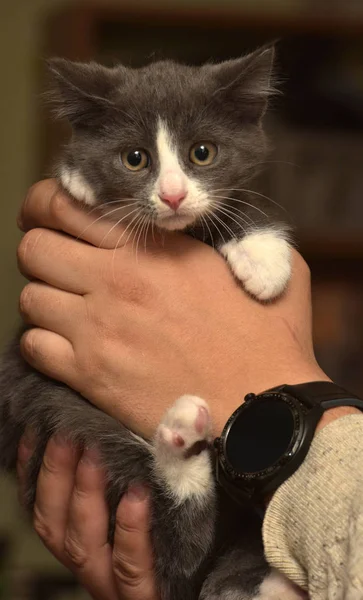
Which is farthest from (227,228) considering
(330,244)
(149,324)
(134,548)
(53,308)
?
(330,244)

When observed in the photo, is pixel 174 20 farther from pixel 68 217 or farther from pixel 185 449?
pixel 185 449

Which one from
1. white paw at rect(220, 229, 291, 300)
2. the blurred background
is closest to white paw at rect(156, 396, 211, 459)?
white paw at rect(220, 229, 291, 300)

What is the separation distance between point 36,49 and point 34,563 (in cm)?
201

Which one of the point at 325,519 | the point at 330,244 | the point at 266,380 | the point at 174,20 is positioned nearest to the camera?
the point at 325,519

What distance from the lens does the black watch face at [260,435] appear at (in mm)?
1030

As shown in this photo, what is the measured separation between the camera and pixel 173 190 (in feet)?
4.02

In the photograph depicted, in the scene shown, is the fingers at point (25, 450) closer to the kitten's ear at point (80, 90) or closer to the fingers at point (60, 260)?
the fingers at point (60, 260)

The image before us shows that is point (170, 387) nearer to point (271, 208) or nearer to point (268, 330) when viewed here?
point (268, 330)

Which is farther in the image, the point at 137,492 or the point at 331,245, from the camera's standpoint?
the point at 331,245

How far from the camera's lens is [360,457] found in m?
0.94

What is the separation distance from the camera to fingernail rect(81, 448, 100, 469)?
122cm

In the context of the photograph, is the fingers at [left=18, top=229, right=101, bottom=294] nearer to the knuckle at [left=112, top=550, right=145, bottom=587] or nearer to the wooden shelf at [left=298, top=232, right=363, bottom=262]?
the knuckle at [left=112, top=550, right=145, bottom=587]

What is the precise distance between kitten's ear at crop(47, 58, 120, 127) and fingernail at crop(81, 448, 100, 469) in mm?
608

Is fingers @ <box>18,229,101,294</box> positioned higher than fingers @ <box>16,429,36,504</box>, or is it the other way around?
fingers @ <box>18,229,101,294</box>
